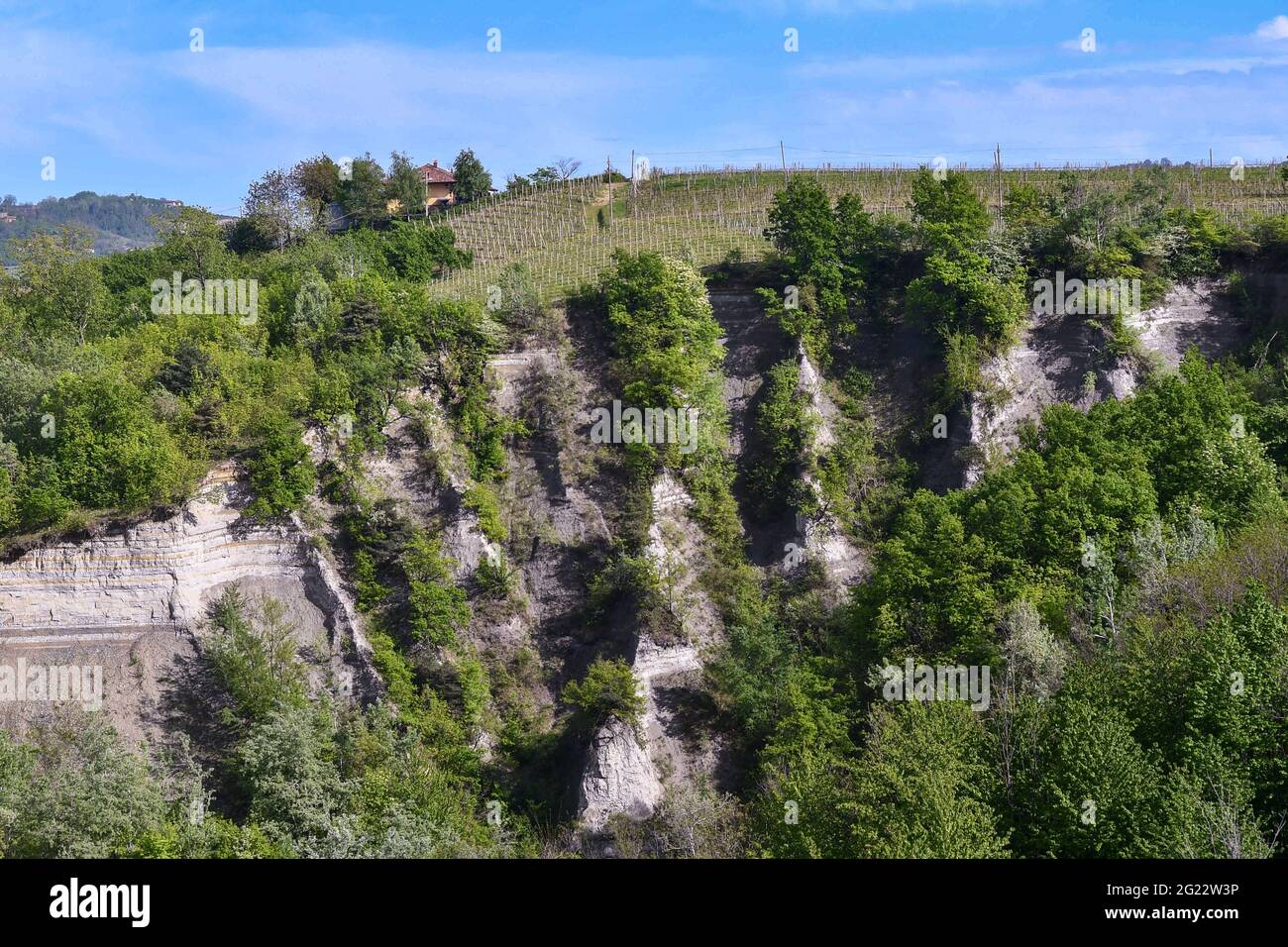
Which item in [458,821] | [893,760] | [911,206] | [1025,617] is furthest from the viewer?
[911,206]

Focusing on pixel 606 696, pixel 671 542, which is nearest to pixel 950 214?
pixel 671 542

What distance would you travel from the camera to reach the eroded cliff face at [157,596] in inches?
1433

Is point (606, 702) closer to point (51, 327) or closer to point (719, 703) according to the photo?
point (719, 703)

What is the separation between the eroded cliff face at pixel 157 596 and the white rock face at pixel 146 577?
3cm

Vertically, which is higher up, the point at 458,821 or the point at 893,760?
the point at 893,760

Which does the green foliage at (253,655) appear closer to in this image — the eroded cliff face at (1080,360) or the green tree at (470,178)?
the eroded cliff face at (1080,360)

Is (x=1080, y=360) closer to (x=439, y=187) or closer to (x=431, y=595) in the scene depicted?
(x=431, y=595)

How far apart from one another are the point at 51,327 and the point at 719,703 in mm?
36140

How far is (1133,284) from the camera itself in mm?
46875

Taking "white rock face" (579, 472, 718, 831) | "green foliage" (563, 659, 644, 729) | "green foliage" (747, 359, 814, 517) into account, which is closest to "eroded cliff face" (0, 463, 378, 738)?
"green foliage" (563, 659, 644, 729)

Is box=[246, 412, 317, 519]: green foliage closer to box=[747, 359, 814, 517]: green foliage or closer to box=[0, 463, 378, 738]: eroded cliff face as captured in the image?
box=[0, 463, 378, 738]: eroded cliff face

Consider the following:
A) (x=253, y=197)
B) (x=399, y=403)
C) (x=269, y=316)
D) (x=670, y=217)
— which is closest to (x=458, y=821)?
(x=399, y=403)

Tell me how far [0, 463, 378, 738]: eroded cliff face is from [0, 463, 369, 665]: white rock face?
0.03m

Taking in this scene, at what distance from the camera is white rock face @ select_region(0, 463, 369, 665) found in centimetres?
3706
